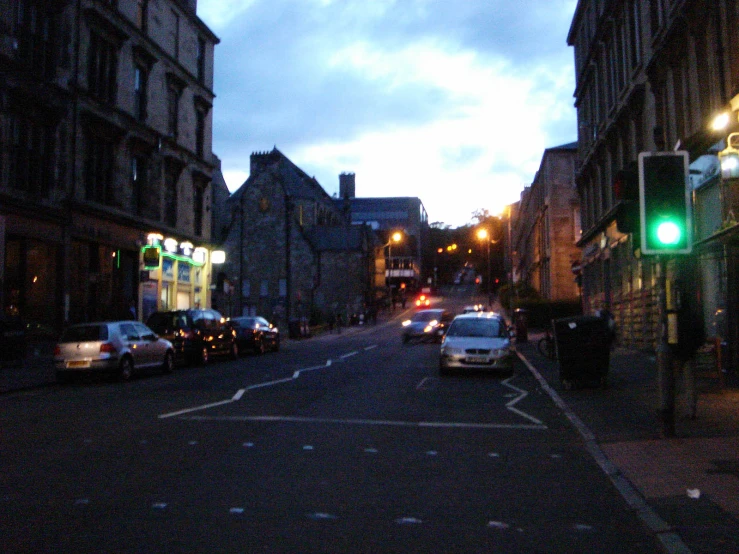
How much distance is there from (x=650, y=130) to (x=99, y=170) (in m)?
20.0

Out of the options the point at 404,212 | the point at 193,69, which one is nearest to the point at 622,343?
the point at 193,69

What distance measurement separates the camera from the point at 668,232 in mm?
9359

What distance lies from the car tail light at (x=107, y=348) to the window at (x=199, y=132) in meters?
23.2

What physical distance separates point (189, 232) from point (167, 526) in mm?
34545

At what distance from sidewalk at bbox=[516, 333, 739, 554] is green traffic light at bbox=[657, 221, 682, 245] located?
2273 millimetres

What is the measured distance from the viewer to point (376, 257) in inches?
3467

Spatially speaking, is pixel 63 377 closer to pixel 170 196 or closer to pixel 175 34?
pixel 170 196

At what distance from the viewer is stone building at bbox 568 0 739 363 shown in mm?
16562

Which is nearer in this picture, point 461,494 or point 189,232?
point 461,494

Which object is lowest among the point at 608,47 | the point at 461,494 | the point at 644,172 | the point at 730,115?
the point at 461,494

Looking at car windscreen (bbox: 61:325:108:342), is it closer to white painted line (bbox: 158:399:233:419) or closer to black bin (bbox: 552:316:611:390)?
white painted line (bbox: 158:399:233:419)

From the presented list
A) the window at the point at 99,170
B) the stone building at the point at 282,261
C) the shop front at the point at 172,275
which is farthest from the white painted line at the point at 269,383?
the stone building at the point at 282,261

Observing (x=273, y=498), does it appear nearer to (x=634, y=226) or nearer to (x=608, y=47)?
(x=634, y=226)

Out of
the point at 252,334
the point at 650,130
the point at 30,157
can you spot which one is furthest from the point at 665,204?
the point at 252,334
